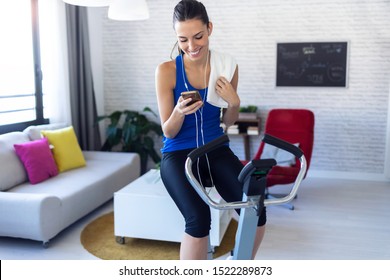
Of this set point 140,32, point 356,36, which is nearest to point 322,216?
point 356,36

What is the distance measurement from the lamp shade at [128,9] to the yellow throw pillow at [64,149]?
4.59 feet

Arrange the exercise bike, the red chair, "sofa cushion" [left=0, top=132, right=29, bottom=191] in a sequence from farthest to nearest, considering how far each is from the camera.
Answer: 1. the red chair
2. "sofa cushion" [left=0, top=132, right=29, bottom=191]
3. the exercise bike

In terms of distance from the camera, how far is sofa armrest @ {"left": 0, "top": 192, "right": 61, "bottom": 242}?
2.68 meters

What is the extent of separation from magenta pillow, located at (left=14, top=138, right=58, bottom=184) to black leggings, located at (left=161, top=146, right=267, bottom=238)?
2.02 meters

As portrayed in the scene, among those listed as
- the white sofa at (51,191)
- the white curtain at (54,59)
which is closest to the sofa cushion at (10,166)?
the white sofa at (51,191)

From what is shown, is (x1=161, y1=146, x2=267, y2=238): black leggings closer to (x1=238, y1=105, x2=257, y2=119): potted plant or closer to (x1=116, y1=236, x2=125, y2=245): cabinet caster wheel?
(x1=116, y1=236, x2=125, y2=245): cabinet caster wheel

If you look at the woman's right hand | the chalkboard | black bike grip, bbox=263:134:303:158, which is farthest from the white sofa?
the chalkboard

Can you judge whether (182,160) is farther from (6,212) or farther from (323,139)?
(323,139)

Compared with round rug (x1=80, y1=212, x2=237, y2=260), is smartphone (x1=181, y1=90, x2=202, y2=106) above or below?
above

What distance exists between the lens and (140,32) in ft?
16.7

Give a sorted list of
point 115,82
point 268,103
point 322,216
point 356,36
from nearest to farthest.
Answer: point 322,216
point 356,36
point 268,103
point 115,82

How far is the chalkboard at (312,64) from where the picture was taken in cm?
457

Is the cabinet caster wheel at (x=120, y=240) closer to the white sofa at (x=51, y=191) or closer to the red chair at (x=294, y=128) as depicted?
the white sofa at (x=51, y=191)
